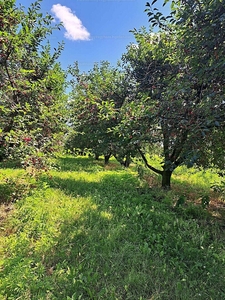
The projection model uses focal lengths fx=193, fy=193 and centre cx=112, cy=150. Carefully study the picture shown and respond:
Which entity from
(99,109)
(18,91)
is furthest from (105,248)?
(99,109)

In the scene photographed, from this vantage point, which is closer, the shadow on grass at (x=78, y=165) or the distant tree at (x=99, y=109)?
the distant tree at (x=99, y=109)

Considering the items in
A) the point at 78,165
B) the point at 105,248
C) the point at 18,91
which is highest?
the point at 18,91

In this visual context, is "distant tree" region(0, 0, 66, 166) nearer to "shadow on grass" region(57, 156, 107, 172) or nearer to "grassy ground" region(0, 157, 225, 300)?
"grassy ground" region(0, 157, 225, 300)

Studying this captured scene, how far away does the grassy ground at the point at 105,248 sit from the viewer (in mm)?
1913

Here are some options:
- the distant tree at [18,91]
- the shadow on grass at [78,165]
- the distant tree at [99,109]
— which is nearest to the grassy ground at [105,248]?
the distant tree at [18,91]

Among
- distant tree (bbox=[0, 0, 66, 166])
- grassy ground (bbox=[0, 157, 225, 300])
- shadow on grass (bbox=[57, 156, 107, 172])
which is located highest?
distant tree (bbox=[0, 0, 66, 166])

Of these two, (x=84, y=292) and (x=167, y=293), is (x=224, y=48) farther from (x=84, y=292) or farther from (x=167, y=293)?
(x=84, y=292)

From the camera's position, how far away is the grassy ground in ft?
6.28

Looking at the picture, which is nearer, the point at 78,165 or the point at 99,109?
the point at 99,109

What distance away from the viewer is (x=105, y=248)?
2.52 m

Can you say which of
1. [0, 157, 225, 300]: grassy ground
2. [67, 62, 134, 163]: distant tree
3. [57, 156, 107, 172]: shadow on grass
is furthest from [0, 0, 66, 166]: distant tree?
[57, 156, 107, 172]: shadow on grass

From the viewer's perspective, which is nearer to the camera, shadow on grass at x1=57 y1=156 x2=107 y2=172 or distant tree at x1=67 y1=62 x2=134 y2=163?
distant tree at x1=67 y1=62 x2=134 y2=163

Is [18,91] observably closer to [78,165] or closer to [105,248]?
[105,248]

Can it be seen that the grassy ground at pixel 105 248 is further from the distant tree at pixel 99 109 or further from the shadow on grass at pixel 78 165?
the shadow on grass at pixel 78 165
